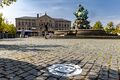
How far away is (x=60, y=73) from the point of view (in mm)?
7035

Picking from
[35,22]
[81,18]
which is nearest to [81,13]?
[81,18]

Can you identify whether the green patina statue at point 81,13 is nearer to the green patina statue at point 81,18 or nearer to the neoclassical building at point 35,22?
the green patina statue at point 81,18

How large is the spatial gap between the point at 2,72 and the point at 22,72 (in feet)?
1.91

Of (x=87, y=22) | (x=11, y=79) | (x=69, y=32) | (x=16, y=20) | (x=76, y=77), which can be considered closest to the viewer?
(x=11, y=79)

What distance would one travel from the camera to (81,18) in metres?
69.8

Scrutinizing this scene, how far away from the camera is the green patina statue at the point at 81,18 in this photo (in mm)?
68469

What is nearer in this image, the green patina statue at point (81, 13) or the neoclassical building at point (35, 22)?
the green patina statue at point (81, 13)

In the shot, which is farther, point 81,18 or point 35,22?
point 35,22

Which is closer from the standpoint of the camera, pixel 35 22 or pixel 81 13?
pixel 81 13

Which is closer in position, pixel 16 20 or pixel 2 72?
pixel 2 72

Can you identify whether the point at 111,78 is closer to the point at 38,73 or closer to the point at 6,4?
the point at 38,73

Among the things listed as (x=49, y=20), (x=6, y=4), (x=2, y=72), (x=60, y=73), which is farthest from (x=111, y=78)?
(x=49, y=20)

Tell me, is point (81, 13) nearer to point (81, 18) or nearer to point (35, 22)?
point (81, 18)

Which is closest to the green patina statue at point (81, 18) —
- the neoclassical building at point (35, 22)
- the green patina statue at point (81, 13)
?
the green patina statue at point (81, 13)
